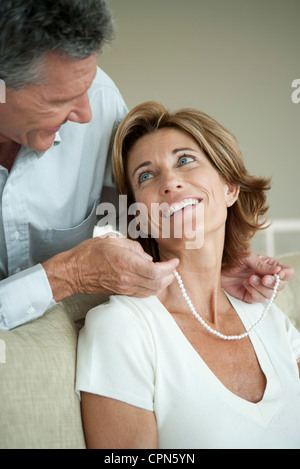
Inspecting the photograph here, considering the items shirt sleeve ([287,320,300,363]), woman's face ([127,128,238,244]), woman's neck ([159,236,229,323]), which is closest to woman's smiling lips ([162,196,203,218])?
woman's face ([127,128,238,244])

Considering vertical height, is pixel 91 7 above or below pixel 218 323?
above

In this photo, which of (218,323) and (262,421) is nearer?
(262,421)

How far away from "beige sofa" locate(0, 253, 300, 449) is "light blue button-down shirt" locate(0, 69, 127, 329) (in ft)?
1.04

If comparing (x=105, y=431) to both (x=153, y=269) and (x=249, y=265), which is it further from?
(x=249, y=265)

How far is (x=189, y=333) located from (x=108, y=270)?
318mm

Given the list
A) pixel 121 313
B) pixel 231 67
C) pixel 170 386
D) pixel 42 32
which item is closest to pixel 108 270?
pixel 121 313

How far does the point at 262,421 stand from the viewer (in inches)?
51.3

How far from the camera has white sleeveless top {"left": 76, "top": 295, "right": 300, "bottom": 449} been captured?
4.05 feet

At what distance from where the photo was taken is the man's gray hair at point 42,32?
1.08m

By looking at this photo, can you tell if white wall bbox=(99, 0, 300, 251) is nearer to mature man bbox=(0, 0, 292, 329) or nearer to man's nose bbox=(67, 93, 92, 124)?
mature man bbox=(0, 0, 292, 329)
